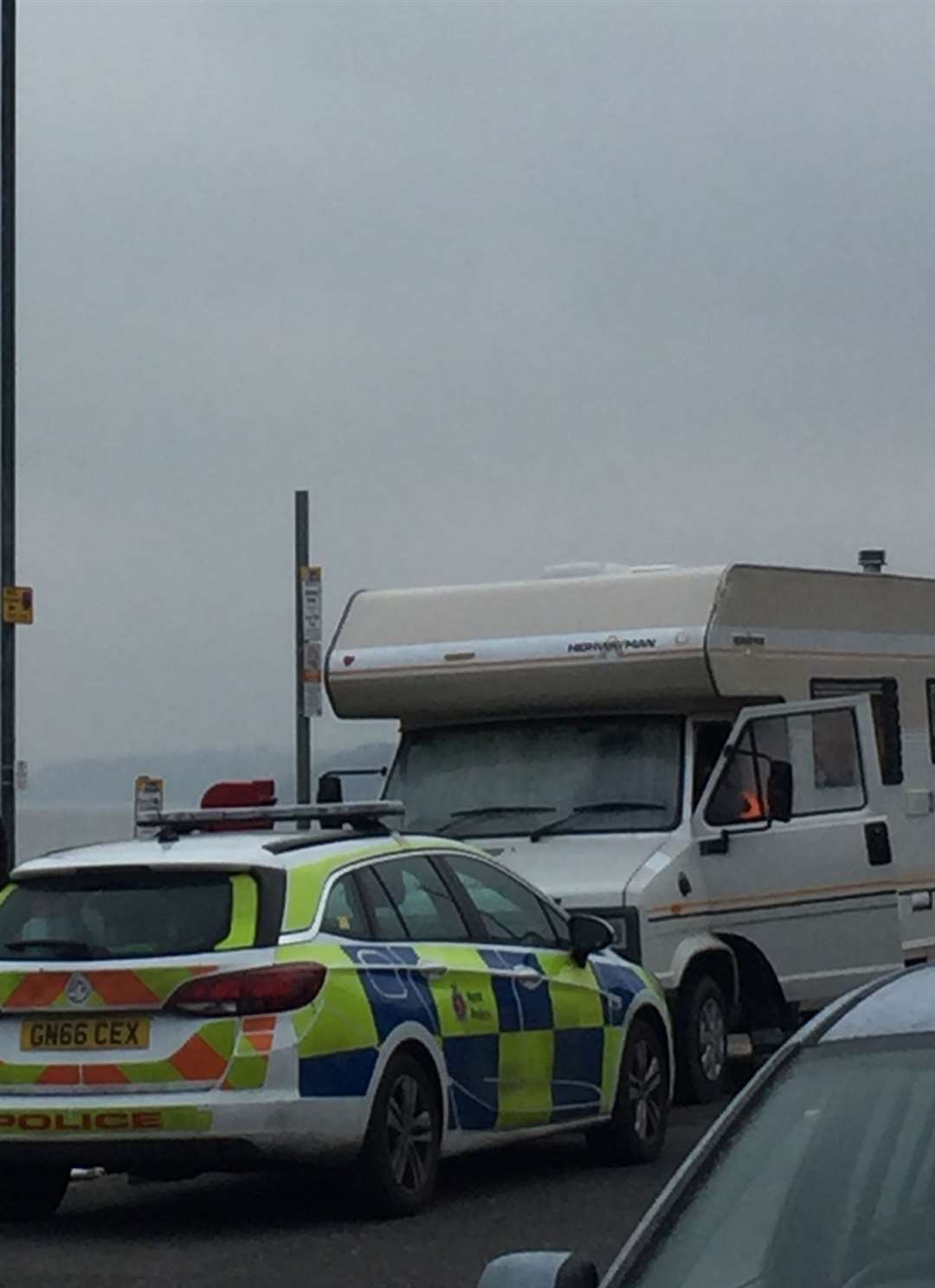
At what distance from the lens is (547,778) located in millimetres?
16641

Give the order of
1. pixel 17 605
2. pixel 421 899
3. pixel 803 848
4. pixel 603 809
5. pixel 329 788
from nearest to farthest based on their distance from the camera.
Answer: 1. pixel 421 899
2. pixel 603 809
3. pixel 803 848
4. pixel 329 788
5. pixel 17 605

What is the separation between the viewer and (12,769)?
71.6 ft

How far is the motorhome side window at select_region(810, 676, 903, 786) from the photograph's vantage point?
1773 centimetres

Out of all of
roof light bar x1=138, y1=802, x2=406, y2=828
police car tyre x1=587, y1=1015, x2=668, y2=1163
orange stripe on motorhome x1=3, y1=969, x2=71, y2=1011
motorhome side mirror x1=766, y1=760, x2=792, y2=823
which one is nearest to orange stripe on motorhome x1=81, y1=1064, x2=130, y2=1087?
orange stripe on motorhome x1=3, y1=969, x2=71, y2=1011

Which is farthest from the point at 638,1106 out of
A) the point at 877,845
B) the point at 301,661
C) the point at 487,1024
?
the point at 301,661

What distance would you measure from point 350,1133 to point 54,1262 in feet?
3.89

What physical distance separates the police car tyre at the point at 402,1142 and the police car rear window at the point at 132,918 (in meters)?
0.80

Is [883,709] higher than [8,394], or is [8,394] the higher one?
[8,394]

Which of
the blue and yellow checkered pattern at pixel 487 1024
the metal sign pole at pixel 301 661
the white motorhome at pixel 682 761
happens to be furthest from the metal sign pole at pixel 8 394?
the blue and yellow checkered pattern at pixel 487 1024

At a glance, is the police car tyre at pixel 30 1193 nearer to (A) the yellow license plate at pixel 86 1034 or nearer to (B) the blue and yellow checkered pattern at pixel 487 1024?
(A) the yellow license plate at pixel 86 1034

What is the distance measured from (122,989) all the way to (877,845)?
7.16m

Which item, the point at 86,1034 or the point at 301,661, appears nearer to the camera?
the point at 86,1034

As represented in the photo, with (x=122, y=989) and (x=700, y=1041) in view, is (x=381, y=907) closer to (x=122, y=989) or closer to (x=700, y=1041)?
(x=122, y=989)

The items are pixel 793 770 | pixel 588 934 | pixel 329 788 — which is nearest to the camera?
pixel 588 934
